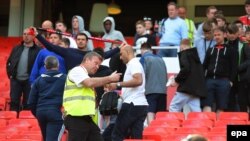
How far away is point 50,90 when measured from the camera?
390 inches

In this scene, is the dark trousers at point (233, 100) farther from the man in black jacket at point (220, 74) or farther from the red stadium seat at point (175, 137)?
the red stadium seat at point (175, 137)

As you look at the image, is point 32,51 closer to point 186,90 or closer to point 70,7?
point 186,90

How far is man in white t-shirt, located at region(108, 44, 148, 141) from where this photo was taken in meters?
9.71

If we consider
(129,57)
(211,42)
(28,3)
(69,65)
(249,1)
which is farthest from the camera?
(28,3)

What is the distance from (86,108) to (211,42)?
4.05m

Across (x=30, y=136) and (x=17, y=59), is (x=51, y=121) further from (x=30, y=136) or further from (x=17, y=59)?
(x=17, y=59)

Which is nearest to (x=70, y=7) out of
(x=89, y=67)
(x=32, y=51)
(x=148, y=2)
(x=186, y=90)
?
(x=148, y=2)

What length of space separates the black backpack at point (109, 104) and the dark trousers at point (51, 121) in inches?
22.0

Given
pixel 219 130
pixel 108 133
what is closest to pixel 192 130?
pixel 219 130

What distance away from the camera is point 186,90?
1155 centimetres

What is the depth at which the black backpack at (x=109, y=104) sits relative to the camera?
31.9 ft

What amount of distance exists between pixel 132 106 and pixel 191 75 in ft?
6.99

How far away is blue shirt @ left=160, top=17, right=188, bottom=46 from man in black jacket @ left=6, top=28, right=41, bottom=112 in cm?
252

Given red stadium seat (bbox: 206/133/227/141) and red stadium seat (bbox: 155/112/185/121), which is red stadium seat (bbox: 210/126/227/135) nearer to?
red stadium seat (bbox: 206/133/227/141)
